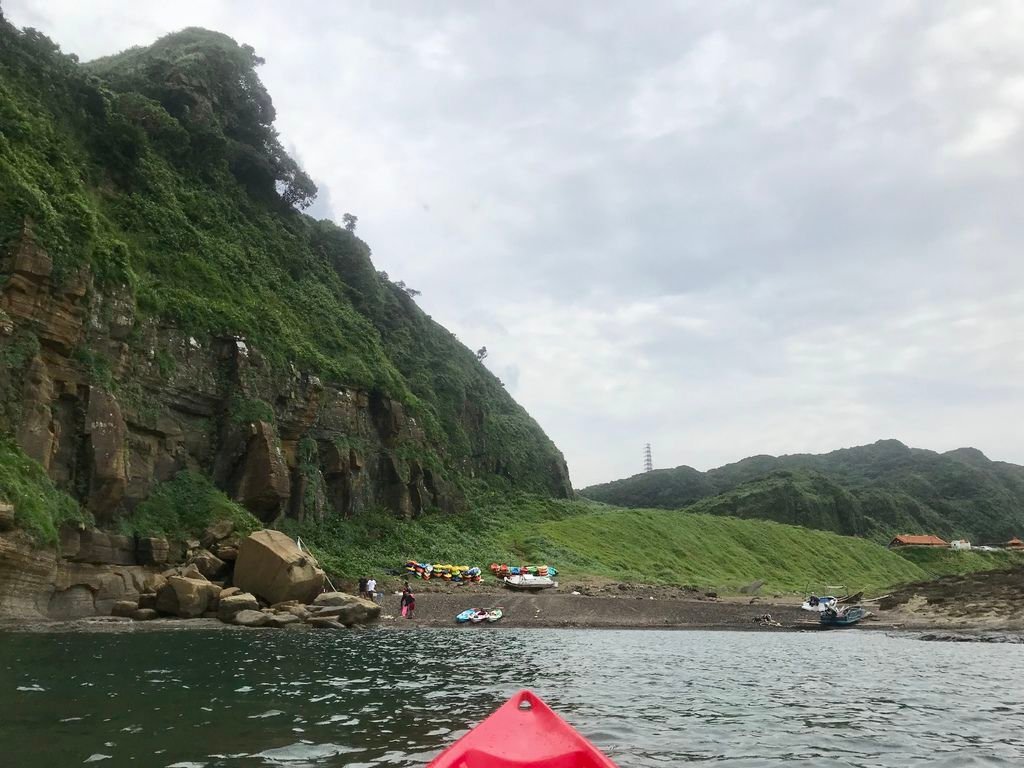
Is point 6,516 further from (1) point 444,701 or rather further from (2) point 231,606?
(1) point 444,701

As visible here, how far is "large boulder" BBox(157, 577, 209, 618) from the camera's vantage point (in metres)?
30.8

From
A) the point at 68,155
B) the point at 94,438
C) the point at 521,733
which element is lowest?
the point at 521,733

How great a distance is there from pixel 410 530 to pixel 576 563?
17.0 meters

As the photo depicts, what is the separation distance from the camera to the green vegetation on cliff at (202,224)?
122ft

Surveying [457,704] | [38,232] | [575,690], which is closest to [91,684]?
[457,704]

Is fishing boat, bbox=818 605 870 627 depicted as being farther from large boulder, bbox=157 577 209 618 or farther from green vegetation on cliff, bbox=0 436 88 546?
green vegetation on cliff, bbox=0 436 88 546

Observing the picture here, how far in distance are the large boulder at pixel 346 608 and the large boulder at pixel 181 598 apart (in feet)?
18.4

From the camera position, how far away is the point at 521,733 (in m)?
8.31

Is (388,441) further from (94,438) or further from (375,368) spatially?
(94,438)

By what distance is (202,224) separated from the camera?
5472 centimetres

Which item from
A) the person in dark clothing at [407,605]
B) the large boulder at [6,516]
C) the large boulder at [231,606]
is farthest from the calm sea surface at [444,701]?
the person in dark clothing at [407,605]

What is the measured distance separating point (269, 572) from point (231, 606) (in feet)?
10.8

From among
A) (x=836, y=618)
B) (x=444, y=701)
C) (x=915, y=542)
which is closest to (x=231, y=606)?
(x=444, y=701)

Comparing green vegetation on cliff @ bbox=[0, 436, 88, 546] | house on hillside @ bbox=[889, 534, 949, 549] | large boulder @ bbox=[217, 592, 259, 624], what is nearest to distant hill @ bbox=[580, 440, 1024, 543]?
house on hillside @ bbox=[889, 534, 949, 549]
